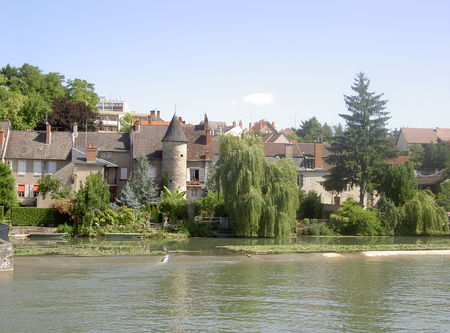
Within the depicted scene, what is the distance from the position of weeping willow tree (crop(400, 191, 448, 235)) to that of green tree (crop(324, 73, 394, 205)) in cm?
471

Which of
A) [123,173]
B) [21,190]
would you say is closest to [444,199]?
[123,173]

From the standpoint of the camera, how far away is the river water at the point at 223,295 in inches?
912

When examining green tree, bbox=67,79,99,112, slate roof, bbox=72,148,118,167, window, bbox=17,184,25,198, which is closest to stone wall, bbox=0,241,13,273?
slate roof, bbox=72,148,118,167

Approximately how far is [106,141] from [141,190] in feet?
31.8

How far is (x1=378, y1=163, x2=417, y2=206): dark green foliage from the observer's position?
5691 cm

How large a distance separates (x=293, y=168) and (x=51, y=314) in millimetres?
30754

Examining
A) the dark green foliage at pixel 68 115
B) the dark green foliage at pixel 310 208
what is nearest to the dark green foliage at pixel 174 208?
the dark green foliage at pixel 310 208

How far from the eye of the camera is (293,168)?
2044 inches

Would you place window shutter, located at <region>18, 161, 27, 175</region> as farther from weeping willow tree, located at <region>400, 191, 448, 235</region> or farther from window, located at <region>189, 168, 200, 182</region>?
weeping willow tree, located at <region>400, 191, 448, 235</region>

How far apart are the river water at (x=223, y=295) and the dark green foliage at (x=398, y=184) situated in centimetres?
1845

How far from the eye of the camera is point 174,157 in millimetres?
59438

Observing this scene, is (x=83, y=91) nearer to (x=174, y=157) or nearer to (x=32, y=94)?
(x=32, y=94)

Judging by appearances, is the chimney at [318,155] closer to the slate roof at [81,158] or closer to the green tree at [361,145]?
the green tree at [361,145]

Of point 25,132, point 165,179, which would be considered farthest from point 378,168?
point 25,132
